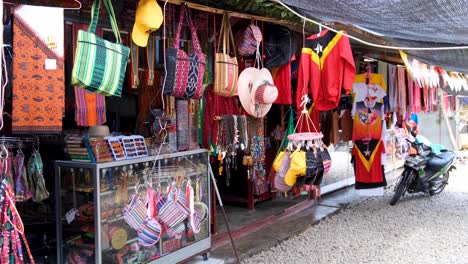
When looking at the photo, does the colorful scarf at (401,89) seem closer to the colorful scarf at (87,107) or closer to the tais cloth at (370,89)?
the tais cloth at (370,89)

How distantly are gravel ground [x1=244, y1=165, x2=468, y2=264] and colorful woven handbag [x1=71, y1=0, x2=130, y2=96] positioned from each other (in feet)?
9.12

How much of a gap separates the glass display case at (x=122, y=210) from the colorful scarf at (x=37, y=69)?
2.71ft

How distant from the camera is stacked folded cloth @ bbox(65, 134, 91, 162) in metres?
3.45

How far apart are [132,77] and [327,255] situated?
2.93 metres

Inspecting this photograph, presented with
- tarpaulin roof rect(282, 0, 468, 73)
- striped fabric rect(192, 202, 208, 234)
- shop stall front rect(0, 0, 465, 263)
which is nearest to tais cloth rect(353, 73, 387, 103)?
shop stall front rect(0, 0, 465, 263)

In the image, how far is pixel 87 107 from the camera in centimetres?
355

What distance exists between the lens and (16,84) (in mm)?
2492

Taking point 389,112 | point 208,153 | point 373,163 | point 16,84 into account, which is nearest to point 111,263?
point 208,153

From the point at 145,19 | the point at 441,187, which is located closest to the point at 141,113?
the point at 145,19

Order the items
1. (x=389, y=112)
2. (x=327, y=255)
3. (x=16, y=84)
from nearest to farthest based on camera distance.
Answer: (x=16, y=84), (x=327, y=255), (x=389, y=112)

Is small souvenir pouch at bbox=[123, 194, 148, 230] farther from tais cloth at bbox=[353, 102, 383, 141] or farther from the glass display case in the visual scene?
tais cloth at bbox=[353, 102, 383, 141]

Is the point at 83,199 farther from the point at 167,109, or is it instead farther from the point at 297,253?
the point at 297,253

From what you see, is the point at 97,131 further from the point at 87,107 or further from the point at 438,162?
the point at 438,162

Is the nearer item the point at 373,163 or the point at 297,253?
the point at 297,253
